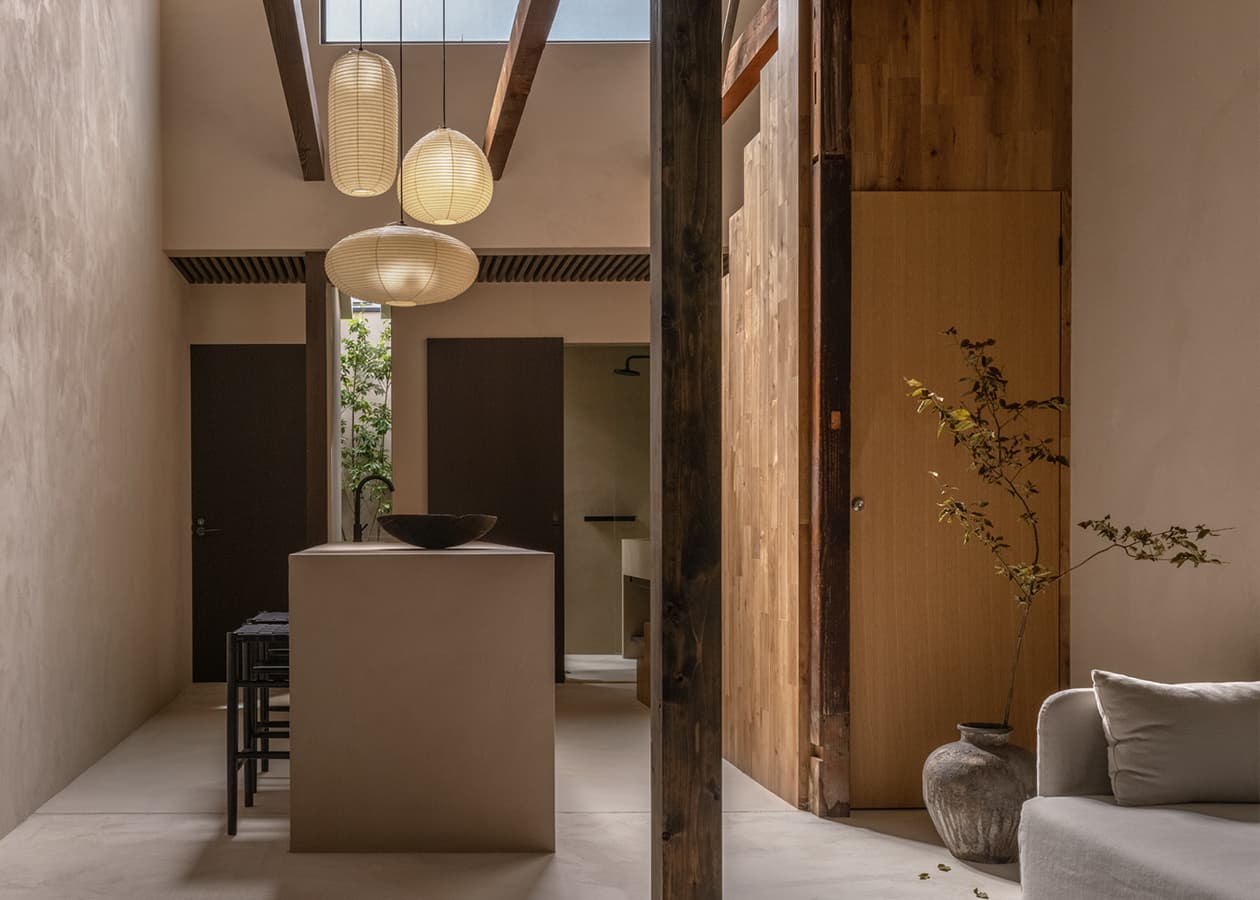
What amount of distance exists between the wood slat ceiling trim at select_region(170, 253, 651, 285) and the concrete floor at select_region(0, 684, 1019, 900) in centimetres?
306

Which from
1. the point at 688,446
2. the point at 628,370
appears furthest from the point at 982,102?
the point at 628,370

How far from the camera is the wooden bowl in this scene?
12.0 ft

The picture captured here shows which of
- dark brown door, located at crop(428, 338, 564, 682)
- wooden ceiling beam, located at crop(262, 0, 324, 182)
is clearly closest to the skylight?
wooden ceiling beam, located at crop(262, 0, 324, 182)

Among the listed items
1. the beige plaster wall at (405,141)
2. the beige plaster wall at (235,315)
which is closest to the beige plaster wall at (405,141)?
the beige plaster wall at (405,141)

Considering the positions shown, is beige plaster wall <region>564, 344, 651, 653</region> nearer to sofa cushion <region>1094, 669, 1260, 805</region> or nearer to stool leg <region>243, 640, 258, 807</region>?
stool leg <region>243, 640, 258, 807</region>

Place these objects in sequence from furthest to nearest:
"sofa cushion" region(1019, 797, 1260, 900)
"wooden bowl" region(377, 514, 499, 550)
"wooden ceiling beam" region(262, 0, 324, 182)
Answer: "wooden ceiling beam" region(262, 0, 324, 182), "wooden bowl" region(377, 514, 499, 550), "sofa cushion" region(1019, 797, 1260, 900)

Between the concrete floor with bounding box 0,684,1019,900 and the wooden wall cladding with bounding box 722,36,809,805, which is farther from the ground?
the wooden wall cladding with bounding box 722,36,809,805

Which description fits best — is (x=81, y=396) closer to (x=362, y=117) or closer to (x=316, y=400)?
(x=316, y=400)

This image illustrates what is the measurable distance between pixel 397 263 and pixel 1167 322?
2.92 metres

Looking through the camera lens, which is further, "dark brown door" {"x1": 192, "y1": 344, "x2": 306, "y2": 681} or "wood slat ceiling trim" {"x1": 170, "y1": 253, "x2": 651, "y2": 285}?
"dark brown door" {"x1": 192, "y1": 344, "x2": 306, "y2": 681}

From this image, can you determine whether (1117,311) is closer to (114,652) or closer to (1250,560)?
(1250,560)

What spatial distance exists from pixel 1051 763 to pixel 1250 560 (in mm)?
814

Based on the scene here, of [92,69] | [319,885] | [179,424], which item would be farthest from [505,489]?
[319,885]

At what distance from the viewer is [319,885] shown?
318cm
